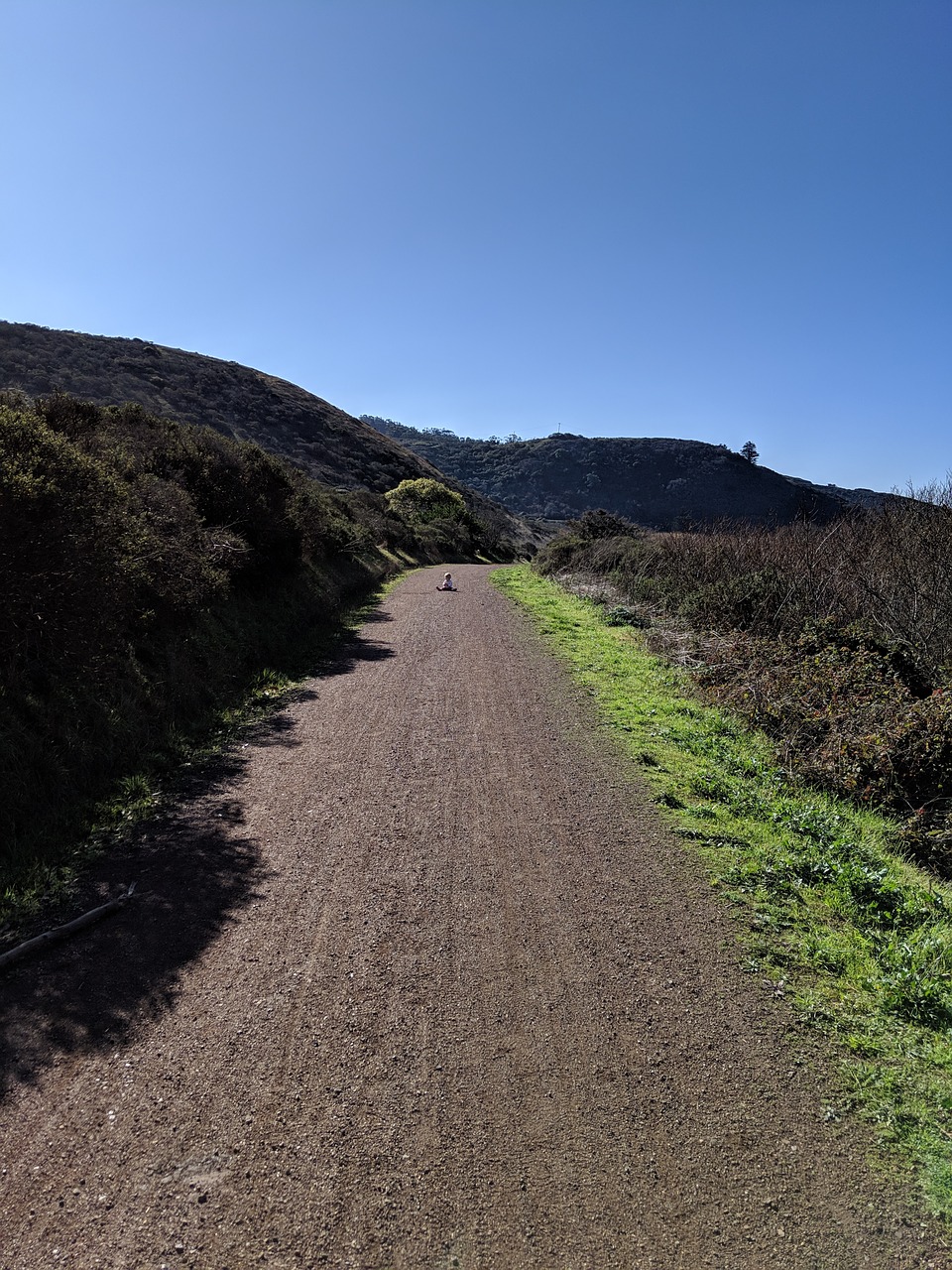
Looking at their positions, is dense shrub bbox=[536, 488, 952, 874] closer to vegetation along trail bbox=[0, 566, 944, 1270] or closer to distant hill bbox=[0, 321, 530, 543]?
vegetation along trail bbox=[0, 566, 944, 1270]

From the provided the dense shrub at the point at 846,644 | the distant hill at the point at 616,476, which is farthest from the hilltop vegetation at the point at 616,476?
the dense shrub at the point at 846,644

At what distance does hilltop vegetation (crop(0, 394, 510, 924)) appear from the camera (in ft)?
16.9

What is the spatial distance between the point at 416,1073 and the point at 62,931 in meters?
2.32

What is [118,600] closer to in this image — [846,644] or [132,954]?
[132,954]

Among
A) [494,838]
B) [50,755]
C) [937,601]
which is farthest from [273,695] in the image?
[937,601]

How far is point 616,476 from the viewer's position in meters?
105

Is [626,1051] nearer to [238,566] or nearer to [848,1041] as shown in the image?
[848,1041]

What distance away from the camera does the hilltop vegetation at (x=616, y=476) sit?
289ft

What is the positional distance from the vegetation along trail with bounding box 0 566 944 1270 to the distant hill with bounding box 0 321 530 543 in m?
36.8

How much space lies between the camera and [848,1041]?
9.91 feet

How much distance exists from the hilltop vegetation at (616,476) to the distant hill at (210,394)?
122 feet

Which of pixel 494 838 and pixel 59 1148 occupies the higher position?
pixel 494 838

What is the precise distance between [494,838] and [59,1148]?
313 cm

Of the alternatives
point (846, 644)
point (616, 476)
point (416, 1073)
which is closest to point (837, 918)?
point (416, 1073)
